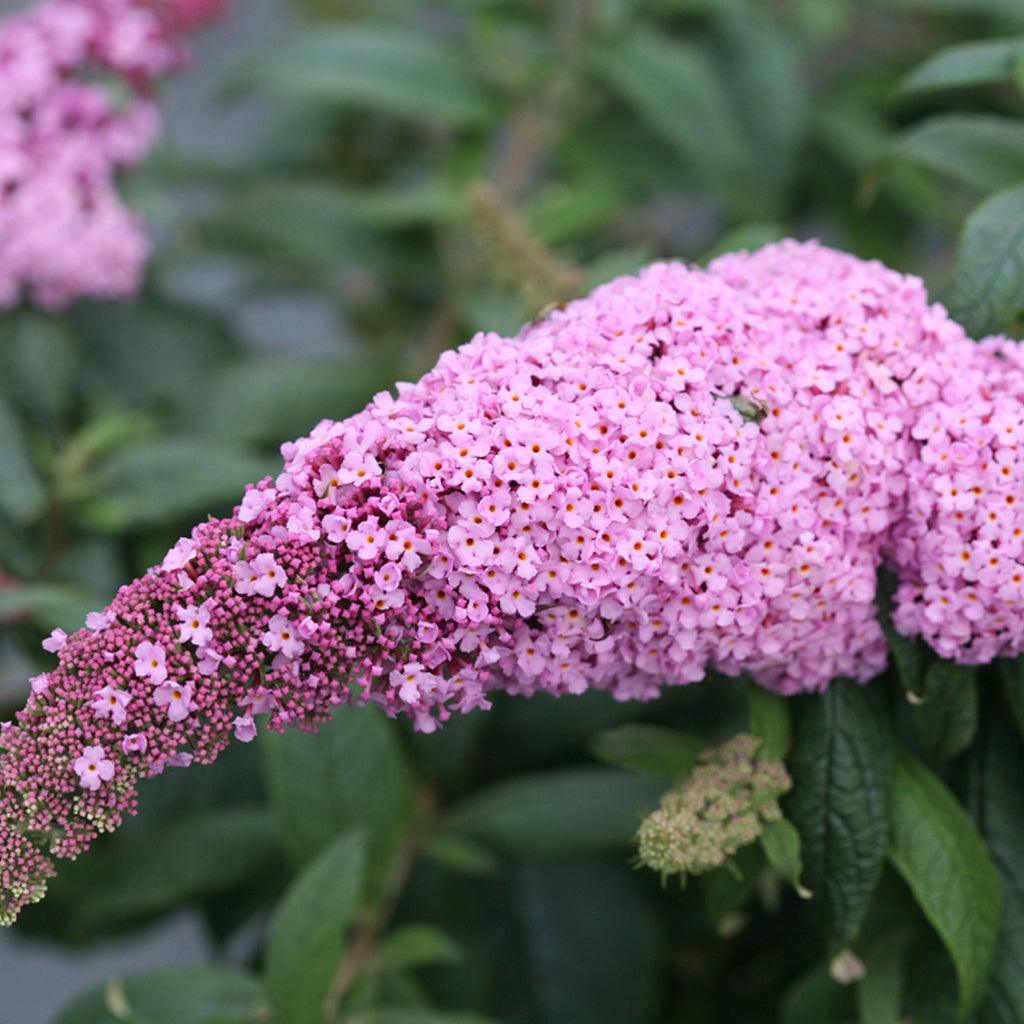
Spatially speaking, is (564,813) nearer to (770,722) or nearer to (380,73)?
(770,722)

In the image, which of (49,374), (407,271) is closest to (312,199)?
(407,271)

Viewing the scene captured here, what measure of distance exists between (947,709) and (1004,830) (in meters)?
0.14

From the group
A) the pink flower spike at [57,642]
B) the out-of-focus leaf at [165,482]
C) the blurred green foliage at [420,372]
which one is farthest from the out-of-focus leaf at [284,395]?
the pink flower spike at [57,642]

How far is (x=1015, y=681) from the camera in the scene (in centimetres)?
101

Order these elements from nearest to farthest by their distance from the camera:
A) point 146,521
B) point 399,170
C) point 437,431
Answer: point 437,431
point 146,521
point 399,170

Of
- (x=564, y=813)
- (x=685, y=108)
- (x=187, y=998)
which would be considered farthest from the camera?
(x=685, y=108)

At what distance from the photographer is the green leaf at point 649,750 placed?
107 cm

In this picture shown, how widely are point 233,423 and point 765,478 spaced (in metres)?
0.93

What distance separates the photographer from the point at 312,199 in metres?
1.92

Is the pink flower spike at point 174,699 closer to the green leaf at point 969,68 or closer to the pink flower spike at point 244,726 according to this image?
the pink flower spike at point 244,726

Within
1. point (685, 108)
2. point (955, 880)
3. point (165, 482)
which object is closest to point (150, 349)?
point (165, 482)

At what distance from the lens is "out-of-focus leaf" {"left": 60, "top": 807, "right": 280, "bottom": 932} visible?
1460 millimetres

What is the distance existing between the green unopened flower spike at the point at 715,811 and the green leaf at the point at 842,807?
1.3 inches

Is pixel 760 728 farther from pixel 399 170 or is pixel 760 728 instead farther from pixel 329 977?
pixel 399 170
